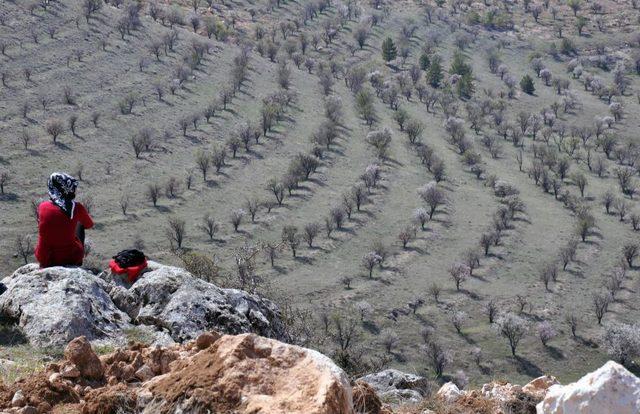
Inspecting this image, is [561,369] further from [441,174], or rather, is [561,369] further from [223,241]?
[441,174]

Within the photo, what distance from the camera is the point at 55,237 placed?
10.5 metres

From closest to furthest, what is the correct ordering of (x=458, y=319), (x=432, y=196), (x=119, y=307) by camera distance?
(x=119, y=307), (x=458, y=319), (x=432, y=196)

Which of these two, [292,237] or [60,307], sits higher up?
[60,307]

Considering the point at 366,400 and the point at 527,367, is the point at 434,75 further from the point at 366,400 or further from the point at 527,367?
the point at 366,400

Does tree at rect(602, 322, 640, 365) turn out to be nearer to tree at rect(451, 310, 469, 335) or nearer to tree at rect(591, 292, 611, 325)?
tree at rect(591, 292, 611, 325)

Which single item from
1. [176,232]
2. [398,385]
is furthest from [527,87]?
[398,385]

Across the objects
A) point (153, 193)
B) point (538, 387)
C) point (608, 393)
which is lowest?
point (153, 193)

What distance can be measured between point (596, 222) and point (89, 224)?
50.4m

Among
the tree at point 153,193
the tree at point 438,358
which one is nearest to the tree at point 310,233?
the tree at point 153,193

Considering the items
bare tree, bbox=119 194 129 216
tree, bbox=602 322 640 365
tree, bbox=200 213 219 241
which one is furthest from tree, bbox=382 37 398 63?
tree, bbox=602 322 640 365

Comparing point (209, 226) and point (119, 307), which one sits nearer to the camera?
point (119, 307)

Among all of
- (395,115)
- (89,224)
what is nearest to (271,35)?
(395,115)

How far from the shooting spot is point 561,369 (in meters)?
39.1

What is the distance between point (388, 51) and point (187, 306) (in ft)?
276
